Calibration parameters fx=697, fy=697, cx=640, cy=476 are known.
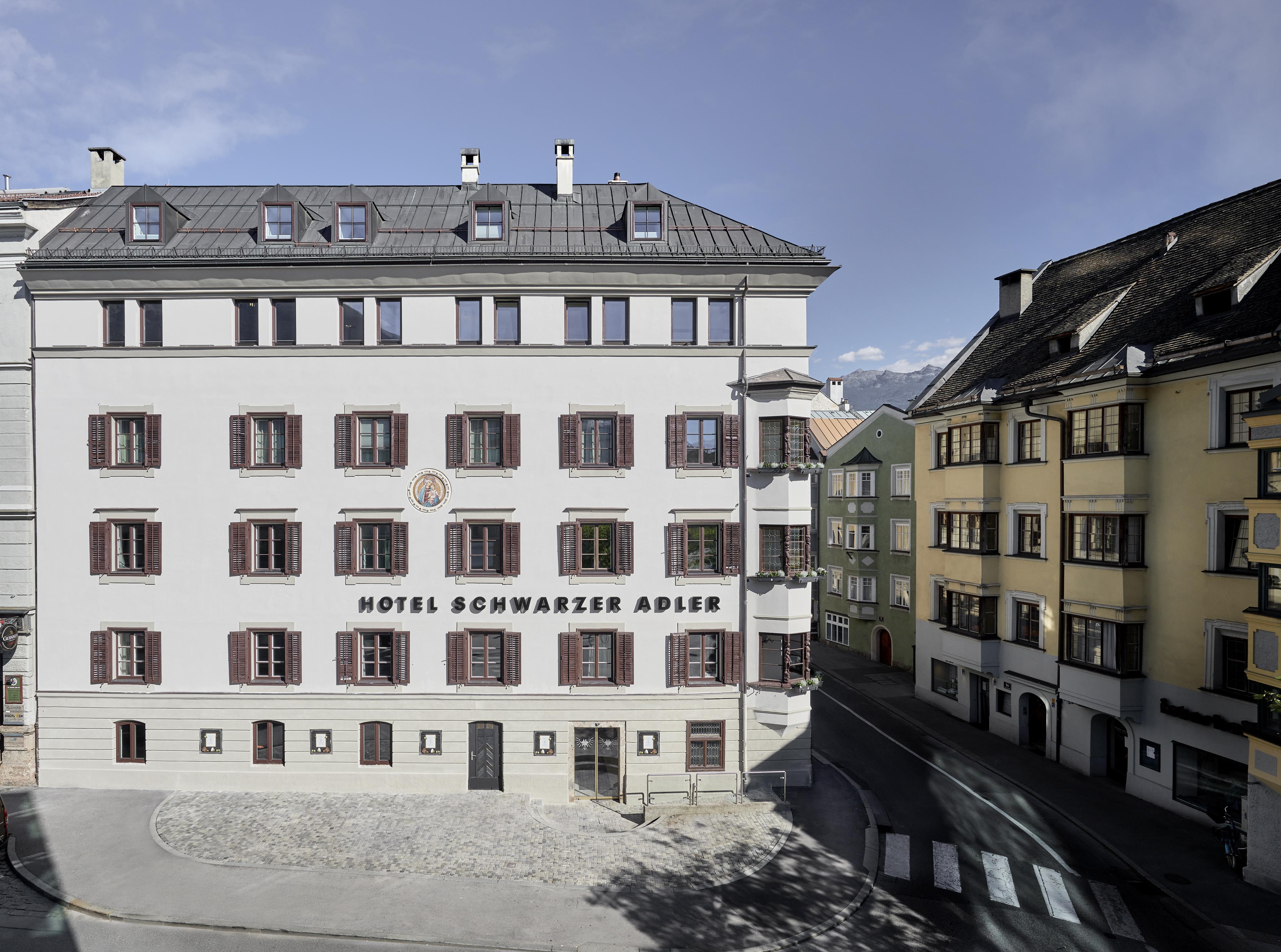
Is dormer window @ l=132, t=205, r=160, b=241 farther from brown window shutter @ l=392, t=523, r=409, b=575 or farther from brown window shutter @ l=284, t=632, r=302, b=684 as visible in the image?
brown window shutter @ l=284, t=632, r=302, b=684

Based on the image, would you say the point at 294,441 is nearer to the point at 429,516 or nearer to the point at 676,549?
the point at 429,516

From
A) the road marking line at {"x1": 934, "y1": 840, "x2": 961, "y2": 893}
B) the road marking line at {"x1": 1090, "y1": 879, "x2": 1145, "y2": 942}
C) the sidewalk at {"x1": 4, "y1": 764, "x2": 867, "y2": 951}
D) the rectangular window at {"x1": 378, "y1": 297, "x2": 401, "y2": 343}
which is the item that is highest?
the rectangular window at {"x1": 378, "y1": 297, "x2": 401, "y2": 343}

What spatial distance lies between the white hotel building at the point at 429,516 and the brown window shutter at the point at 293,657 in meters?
0.08

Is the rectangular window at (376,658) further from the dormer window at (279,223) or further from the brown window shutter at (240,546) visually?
the dormer window at (279,223)

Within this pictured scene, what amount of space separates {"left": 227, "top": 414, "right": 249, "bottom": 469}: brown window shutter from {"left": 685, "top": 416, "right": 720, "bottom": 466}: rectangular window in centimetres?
1652

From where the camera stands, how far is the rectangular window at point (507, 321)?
86.5ft

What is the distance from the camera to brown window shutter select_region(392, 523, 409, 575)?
85.1ft

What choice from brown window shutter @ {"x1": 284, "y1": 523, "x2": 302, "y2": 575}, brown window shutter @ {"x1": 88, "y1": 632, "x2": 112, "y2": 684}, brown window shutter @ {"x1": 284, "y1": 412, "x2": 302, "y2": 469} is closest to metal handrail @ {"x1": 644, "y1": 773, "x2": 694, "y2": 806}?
brown window shutter @ {"x1": 284, "y1": 523, "x2": 302, "y2": 575}

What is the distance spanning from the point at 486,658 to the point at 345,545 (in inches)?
265

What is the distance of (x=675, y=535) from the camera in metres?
25.9

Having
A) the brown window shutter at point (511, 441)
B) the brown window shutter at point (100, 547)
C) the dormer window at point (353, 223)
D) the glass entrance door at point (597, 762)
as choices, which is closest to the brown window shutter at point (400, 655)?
the glass entrance door at point (597, 762)

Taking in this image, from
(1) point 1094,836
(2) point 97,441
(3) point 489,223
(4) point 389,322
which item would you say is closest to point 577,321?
(3) point 489,223

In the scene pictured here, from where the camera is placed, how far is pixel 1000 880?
826 inches

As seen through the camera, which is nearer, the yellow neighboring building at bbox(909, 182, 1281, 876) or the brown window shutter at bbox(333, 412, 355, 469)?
the yellow neighboring building at bbox(909, 182, 1281, 876)
